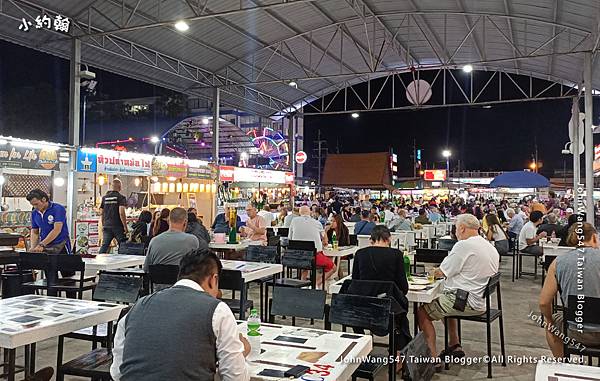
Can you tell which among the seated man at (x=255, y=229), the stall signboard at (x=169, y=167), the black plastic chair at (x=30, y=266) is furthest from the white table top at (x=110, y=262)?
the stall signboard at (x=169, y=167)

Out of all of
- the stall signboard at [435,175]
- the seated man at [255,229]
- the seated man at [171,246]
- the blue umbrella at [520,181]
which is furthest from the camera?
the stall signboard at [435,175]

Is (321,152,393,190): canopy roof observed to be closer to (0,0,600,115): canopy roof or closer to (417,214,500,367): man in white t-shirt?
(0,0,600,115): canopy roof

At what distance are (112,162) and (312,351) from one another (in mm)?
9504

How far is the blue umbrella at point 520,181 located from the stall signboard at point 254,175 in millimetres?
7518

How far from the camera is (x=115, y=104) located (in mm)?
18469

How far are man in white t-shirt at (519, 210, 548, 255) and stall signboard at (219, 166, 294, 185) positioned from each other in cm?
883

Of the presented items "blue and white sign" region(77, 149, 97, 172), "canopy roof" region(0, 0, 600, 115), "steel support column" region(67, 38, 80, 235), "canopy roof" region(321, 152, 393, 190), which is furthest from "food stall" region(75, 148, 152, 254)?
"canopy roof" region(321, 152, 393, 190)

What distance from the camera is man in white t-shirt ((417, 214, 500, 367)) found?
468 cm

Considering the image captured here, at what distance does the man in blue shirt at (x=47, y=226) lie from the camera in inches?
252

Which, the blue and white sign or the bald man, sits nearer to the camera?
the bald man

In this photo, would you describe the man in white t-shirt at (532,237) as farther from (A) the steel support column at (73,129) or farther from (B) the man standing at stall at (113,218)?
(A) the steel support column at (73,129)

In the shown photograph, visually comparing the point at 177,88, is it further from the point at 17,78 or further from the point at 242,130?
the point at 242,130

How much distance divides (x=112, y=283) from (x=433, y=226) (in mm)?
9874

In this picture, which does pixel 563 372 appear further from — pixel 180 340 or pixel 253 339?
pixel 180 340
